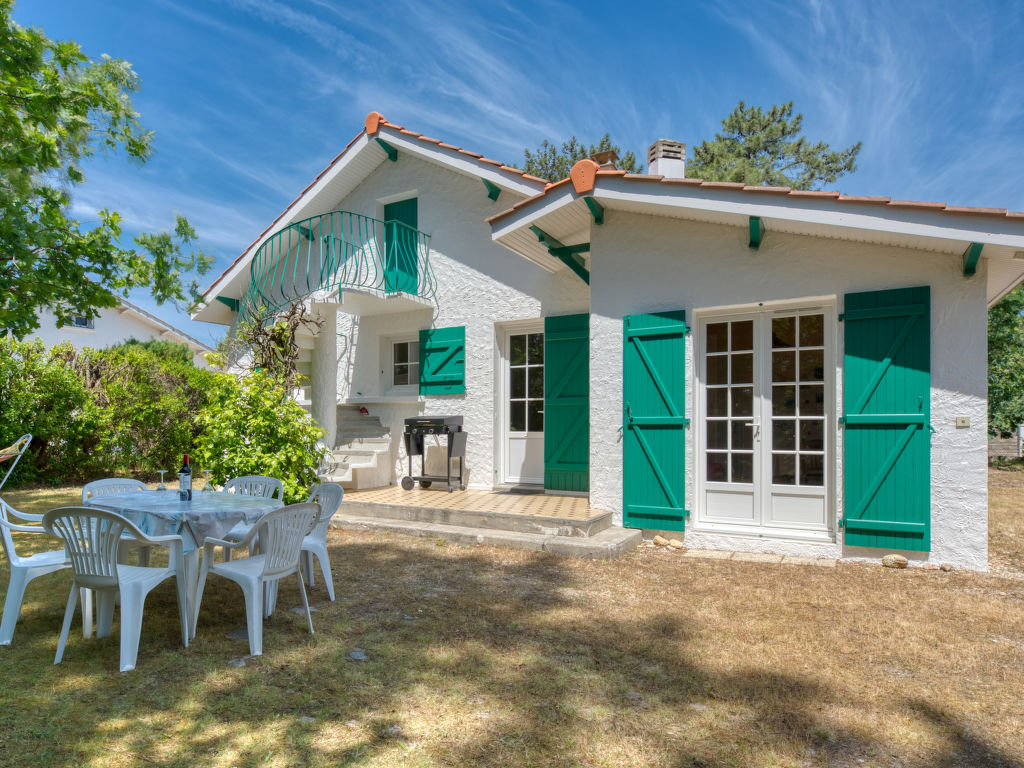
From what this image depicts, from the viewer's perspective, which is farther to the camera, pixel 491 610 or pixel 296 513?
pixel 491 610

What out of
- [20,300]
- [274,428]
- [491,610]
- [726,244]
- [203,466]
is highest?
[726,244]

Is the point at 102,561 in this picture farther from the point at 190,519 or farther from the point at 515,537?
the point at 515,537

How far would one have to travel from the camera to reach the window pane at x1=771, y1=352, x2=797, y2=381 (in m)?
5.84

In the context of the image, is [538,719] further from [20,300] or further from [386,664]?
[20,300]

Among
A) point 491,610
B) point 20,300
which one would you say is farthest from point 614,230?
point 20,300

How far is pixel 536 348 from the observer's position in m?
8.28

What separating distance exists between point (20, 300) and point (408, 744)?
19.1 ft

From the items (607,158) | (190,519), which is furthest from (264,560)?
(607,158)

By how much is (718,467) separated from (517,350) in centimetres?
329

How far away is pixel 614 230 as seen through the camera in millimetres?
6504

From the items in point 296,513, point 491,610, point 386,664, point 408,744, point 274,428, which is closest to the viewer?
point 408,744

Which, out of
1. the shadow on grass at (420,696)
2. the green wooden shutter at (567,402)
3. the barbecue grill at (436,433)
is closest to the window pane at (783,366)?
the green wooden shutter at (567,402)

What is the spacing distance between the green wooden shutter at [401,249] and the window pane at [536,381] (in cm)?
211

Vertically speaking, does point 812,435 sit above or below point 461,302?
below
